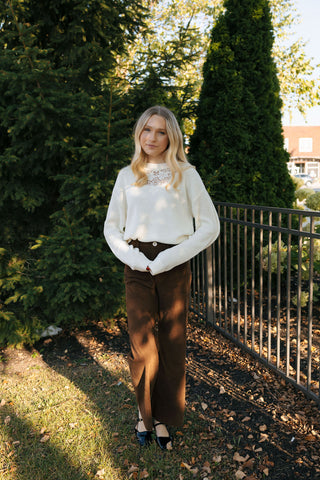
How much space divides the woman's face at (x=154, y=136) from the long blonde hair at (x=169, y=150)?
0.08 feet

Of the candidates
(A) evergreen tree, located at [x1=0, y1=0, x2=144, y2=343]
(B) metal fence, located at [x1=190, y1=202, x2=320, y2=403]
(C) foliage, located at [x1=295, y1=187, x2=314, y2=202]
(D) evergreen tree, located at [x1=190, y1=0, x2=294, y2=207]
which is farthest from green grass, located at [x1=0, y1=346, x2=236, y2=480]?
(C) foliage, located at [x1=295, y1=187, x2=314, y2=202]

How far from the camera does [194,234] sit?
8.21ft

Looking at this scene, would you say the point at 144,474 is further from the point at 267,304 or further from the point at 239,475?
the point at 267,304

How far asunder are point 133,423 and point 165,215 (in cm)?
155

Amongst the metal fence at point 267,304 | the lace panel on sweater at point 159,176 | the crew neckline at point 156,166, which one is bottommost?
the metal fence at point 267,304

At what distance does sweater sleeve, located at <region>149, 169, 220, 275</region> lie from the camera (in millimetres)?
2406

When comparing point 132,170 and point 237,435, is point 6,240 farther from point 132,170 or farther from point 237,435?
point 237,435

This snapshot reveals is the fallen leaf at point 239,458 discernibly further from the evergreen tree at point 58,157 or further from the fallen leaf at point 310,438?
the evergreen tree at point 58,157

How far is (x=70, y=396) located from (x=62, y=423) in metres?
0.38

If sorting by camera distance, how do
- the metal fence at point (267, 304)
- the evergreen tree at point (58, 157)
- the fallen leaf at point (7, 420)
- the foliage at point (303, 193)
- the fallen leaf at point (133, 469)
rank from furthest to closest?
the foliage at point (303, 193)
the evergreen tree at point (58, 157)
the metal fence at point (267, 304)
the fallen leaf at point (7, 420)
the fallen leaf at point (133, 469)

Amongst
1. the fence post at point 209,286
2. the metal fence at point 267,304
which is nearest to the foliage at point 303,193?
the metal fence at point 267,304

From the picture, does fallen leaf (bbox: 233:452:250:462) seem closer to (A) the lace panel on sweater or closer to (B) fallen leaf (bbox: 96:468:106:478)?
(B) fallen leaf (bbox: 96:468:106:478)

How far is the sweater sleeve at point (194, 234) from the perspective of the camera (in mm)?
2406

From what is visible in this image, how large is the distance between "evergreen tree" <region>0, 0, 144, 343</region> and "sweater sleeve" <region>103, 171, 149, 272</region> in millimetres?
1236
